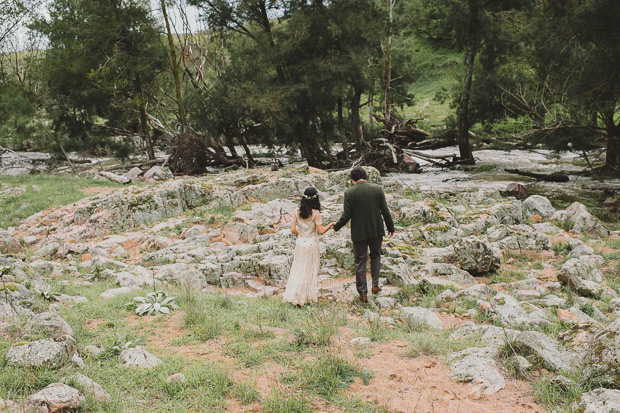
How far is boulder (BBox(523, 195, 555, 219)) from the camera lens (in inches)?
496

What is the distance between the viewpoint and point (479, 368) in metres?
3.90

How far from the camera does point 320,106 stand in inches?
893

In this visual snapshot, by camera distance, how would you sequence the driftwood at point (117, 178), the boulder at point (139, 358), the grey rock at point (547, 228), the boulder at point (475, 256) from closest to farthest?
the boulder at point (139, 358), the boulder at point (475, 256), the grey rock at point (547, 228), the driftwood at point (117, 178)

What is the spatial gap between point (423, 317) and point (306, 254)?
6.63 feet

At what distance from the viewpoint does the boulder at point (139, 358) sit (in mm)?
4062

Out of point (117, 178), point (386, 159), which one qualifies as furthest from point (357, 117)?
point (117, 178)

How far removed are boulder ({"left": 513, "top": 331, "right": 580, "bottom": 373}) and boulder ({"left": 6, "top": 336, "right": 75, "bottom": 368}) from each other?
4.00 meters

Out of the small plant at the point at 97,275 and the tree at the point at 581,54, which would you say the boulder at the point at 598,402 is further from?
the tree at the point at 581,54

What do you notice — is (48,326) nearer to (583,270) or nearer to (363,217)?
(363,217)

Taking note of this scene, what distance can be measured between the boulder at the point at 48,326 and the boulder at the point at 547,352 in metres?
4.18

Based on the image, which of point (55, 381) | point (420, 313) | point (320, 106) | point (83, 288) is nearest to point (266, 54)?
point (320, 106)

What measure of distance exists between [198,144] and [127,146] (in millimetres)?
5785

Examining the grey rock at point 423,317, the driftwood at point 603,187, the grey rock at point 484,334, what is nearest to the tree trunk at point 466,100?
the driftwood at point 603,187

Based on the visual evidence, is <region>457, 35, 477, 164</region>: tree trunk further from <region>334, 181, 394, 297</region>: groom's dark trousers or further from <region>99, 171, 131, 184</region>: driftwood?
<region>334, 181, 394, 297</region>: groom's dark trousers
